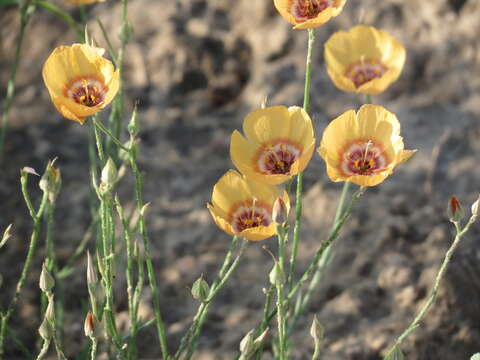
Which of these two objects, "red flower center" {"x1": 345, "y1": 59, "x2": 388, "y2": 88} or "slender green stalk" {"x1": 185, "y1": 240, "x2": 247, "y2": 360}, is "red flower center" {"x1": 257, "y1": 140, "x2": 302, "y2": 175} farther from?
"red flower center" {"x1": 345, "y1": 59, "x2": 388, "y2": 88}

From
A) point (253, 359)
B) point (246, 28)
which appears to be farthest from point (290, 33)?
point (253, 359)

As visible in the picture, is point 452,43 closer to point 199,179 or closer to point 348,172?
point 199,179

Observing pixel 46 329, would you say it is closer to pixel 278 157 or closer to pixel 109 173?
pixel 109 173

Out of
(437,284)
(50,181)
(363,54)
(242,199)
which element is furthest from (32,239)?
(363,54)

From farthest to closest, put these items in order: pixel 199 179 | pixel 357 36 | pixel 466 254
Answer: pixel 199 179 → pixel 466 254 → pixel 357 36

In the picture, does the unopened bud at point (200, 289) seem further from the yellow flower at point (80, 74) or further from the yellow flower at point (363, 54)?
the yellow flower at point (363, 54)

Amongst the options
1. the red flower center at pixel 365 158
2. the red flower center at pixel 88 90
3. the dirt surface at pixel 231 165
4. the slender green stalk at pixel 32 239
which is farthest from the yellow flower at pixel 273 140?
the dirt surface at pixel 231 165

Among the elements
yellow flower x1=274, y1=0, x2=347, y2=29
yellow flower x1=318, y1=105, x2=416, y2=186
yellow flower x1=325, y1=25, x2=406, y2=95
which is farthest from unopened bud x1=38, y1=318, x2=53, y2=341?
yellow flower x1=325, y1=25, x2=406, y2=95

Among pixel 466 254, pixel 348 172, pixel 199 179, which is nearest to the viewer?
pixel 348 172
